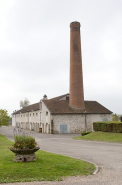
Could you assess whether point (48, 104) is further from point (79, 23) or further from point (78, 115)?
point (79, 23)

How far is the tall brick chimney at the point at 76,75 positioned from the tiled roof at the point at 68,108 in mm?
1148

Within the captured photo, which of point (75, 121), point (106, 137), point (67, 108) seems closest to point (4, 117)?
point (67, 108)

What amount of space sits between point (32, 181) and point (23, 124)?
48.2m

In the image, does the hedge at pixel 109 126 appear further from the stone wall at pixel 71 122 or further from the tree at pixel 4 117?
the tree at pixel 4 117

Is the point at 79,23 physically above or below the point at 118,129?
Answer: above

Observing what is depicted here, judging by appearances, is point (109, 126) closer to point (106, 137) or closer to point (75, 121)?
point (106, 137)

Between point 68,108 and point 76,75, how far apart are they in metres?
6.41

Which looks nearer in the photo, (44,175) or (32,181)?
(32,181)

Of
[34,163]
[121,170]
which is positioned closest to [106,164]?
[121,170]

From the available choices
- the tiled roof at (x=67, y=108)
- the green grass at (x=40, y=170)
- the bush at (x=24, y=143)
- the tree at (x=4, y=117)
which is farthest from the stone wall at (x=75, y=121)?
the green grass at (x=40, y=170)

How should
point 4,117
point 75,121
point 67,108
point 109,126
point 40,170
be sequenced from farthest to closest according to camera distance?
point 67,108 < point 75,121 < point 4,117 < point 109,126 < point 40,170

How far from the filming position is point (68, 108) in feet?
121

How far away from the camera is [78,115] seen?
36281mm

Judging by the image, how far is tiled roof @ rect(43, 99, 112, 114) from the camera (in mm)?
35628
